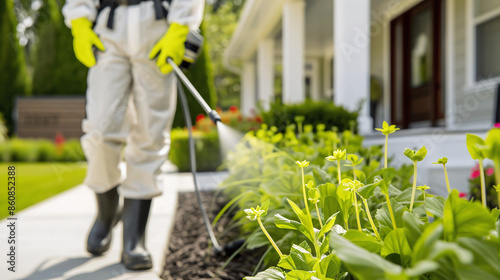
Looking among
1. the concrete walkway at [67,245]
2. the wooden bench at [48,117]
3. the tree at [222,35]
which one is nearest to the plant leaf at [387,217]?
the concrete walkway at [67,245]

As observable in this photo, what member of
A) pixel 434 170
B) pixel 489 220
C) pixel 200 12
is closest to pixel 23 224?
pixel 200 12

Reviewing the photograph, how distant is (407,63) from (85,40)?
595 cm

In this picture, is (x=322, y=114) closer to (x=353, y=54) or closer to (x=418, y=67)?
(x=353, y=54)

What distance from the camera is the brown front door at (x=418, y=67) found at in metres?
5.83

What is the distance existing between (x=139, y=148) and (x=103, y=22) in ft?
1.86

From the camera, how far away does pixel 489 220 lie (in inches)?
24.8

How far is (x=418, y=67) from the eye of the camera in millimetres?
6418

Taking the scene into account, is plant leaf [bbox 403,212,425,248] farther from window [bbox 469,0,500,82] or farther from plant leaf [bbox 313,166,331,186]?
window [bbox 469,0,500,82]

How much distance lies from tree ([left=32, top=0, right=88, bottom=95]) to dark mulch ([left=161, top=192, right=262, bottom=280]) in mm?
11267

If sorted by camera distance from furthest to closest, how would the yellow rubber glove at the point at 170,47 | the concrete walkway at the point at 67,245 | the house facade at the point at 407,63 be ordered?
the house facade at the point at 407,63
the yellow rubber glove at the point at 170,47
the concrete walkway at the point at 67,245

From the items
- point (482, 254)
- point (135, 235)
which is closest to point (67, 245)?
point (135, 235)

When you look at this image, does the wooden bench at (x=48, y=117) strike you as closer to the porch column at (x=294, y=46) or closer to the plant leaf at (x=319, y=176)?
the porch column at (x=294, y=46)

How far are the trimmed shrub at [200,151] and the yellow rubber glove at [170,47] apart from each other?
179 inches

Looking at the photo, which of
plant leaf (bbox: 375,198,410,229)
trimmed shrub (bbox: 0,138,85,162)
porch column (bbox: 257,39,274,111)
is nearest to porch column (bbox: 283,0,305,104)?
porch column (bbox: 257,39,274,111)
